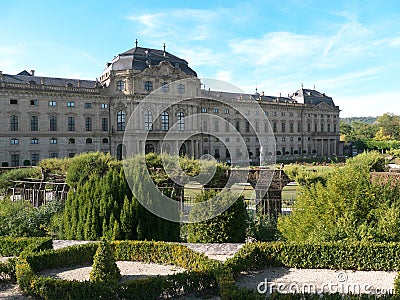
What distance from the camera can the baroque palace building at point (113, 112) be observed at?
36.5 m

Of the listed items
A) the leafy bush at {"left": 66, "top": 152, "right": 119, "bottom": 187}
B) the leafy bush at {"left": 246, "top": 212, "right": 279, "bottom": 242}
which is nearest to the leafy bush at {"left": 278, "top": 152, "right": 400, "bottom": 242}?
the leafy bush at {"left": 246, "top": 212, "right": 279, "bottom": 242}

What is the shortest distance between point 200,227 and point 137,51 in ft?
110

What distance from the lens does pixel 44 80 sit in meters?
38.6

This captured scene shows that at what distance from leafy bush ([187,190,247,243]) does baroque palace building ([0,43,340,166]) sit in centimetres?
2127

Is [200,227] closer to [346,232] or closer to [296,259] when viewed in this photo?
[296,259]

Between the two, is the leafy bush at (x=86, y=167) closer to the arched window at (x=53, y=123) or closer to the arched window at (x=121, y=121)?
the arched window at (x=53, y=123)

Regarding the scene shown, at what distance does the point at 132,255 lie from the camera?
9.91 metres

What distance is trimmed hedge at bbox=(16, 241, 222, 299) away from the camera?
6.55m

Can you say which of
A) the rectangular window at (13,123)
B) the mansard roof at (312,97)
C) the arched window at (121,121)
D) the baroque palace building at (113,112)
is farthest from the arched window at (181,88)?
the mansard roof at (312,97)

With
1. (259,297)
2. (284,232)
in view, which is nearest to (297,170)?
(284,232)

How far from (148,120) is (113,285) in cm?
3617

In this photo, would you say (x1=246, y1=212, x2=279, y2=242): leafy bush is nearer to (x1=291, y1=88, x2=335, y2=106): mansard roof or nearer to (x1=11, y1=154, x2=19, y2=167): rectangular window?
(x1=11, y1=154, x2=19, y2=167): rectangular window

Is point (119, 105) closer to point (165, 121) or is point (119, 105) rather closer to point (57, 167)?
point (165, 121)

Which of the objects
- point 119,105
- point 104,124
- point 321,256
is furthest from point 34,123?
point 321,256
